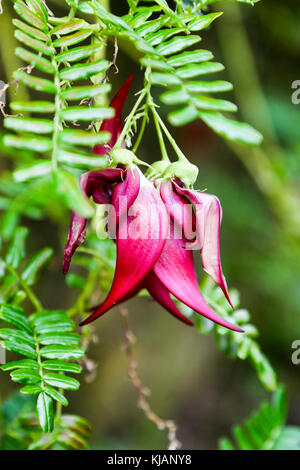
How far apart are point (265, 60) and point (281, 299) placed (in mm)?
697

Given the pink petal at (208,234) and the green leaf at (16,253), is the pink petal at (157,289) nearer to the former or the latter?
the pink petal at (208,234)

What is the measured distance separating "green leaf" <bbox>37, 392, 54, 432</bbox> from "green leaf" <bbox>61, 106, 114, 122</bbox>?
0.72 ft

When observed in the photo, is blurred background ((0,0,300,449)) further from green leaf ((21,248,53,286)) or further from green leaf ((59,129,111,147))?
green leaf ((59,129,111,147))

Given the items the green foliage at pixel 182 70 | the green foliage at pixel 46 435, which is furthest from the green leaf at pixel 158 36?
the green foliage at pixel 46 435

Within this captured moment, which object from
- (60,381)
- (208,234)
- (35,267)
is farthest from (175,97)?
(35,267)

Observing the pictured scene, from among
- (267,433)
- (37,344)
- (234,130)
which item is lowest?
(267,433)

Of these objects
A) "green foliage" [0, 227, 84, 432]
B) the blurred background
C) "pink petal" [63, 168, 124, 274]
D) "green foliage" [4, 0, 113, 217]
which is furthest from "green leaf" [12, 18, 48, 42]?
the blurred background

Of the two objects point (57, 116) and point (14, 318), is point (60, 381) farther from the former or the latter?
point (57, 116)

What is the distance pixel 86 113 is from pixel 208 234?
14 cm

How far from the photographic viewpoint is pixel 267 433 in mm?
777

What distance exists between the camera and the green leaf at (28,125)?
0.31m

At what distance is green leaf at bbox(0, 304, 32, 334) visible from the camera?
20.0 inches
